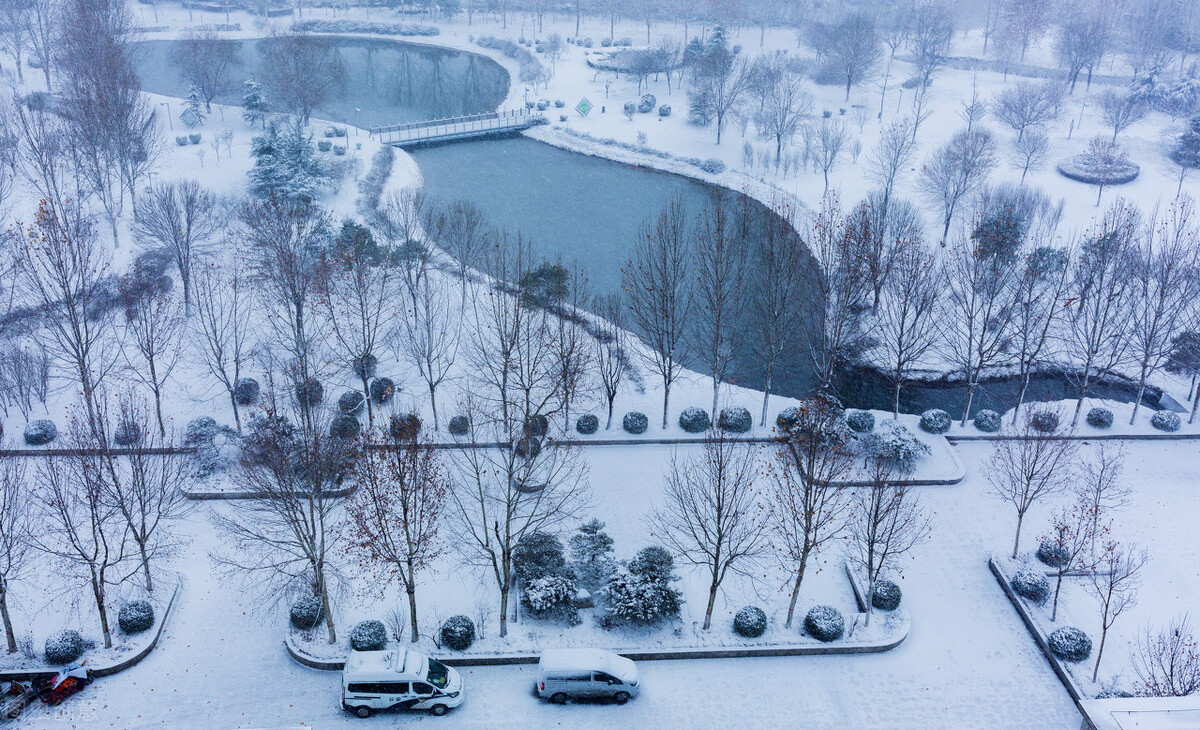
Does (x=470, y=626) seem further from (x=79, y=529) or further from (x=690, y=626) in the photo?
(x=79, y=529)

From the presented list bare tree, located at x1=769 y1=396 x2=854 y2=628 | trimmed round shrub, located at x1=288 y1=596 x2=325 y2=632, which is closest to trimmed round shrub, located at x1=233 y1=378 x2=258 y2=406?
trimmed round shrub, located at x1=288 y1=596 x2=325 y2=632

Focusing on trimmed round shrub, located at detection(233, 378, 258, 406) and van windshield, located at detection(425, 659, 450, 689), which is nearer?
van windshield, located at detection(425, 659, 450, 689)

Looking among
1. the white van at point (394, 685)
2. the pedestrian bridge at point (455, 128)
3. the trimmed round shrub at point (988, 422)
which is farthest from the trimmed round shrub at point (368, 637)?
the pedestrian bridge at point (455, 128)

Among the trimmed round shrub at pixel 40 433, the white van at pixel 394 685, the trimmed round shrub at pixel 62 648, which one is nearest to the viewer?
the white van at pixel 394 685

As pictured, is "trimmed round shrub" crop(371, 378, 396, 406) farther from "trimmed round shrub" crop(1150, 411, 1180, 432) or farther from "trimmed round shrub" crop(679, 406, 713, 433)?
"trimmed round shrub" crop(1150, 411, 1180, 432)

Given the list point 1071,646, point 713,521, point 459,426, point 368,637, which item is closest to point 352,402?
point 459,426

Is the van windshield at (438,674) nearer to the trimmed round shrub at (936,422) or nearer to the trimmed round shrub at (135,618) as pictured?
the trimmed round shrub at (135,618)

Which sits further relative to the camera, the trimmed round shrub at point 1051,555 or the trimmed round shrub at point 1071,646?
the trimmed round shrub at point 1051,555
